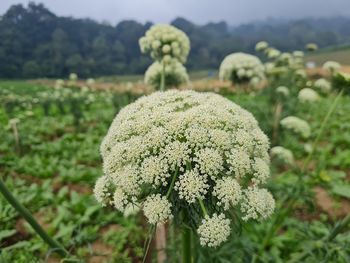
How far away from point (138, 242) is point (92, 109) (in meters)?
9.46

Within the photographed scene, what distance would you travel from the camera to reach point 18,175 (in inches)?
Answer: 270

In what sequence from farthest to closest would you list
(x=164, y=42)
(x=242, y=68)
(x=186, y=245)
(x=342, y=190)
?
1. (x=242, y=68)
2. (x=342, y=190)
3. (x=164, y=42)
4. (x=186, y=245)

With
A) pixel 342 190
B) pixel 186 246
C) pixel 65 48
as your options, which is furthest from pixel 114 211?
pixel 65 48

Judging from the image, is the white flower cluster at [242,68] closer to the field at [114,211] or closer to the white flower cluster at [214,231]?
the field at [114,211]

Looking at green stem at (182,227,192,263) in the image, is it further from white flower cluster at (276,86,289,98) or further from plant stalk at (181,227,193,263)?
white flower cluster at (276,86,289,98)

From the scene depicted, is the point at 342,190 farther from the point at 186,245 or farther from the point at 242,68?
the point at 186,245

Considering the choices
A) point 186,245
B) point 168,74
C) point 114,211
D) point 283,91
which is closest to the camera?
point 186,245

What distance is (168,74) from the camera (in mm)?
6004

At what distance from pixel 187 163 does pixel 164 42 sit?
11.2 ft

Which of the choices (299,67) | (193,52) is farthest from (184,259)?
(193,52)

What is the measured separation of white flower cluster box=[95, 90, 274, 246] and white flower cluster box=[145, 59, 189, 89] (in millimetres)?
3372

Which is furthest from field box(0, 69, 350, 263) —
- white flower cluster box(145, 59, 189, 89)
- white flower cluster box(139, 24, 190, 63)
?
white flower cluster box(139, 24, 190, 63)

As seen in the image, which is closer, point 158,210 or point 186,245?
point 158,210

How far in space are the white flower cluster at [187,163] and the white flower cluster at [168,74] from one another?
3372 millimetres
